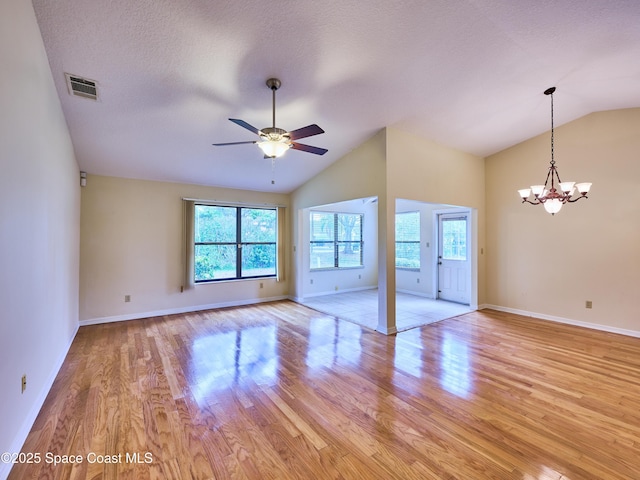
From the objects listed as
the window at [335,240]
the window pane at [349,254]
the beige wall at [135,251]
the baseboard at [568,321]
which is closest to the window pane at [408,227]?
the window at [335,240]

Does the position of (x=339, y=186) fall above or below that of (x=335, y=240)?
above

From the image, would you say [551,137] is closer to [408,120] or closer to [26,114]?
[408,120]

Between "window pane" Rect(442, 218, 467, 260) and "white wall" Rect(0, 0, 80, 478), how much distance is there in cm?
670

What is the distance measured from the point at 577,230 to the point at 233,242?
621 cm

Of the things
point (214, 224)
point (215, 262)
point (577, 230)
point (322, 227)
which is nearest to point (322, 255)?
point (322, 227)

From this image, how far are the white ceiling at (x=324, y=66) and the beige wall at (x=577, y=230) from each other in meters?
0.51

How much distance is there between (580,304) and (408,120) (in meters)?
4.11

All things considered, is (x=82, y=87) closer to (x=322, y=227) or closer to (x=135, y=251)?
(x=135, y=251)

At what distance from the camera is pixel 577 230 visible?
15.2 ft

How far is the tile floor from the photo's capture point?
16.0ft

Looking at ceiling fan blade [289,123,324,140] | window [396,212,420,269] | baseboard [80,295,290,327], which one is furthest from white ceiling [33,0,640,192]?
window [396,212,420,269]

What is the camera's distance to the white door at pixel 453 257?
20.3ft

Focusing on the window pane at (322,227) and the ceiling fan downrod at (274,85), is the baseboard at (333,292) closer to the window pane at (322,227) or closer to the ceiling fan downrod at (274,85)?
the window pane at (322,227)

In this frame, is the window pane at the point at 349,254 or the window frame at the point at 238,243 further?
the window pane at the point at 349,254
